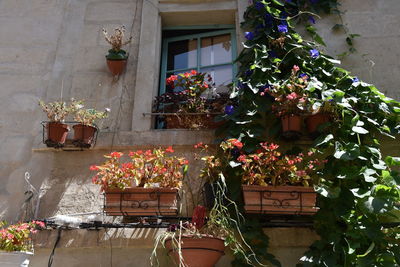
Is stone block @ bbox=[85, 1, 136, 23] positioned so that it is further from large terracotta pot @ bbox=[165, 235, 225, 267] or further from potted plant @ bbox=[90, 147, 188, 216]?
large terracotta pot @ bbox=[165, 235, 225, 267]

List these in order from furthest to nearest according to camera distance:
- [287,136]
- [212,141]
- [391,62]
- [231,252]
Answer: [391,62] → [212,141] → [287,136] → [231,252]

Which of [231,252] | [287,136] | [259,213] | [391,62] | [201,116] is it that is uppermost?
[391,62]

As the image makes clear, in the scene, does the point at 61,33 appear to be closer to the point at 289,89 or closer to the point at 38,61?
the point at 38,61

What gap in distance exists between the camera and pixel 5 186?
13.3 feet

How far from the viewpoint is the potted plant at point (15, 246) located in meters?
3.24

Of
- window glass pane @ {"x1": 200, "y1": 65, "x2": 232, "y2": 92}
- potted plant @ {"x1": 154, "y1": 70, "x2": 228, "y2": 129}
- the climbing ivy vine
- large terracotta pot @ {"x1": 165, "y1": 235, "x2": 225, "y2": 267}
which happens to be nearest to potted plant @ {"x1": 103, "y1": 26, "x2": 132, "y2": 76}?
potted plant @ {"x1": 154, "y1": 70, "x2": 228, "y2": 129}

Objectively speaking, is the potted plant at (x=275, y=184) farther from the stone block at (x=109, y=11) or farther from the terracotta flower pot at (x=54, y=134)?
the stone block at (x=109, y=11)

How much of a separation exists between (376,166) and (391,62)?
4.47ft

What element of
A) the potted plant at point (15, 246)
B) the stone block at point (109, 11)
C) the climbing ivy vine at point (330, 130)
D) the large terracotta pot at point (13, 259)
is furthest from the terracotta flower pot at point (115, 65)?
the large terracotta pot at point (13, 259)

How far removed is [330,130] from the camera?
12.1 ft

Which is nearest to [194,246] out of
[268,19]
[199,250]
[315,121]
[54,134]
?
[199,250]

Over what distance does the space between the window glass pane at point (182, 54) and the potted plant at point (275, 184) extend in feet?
5.36

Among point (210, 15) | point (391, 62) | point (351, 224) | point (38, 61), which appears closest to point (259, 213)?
point (351, 224)

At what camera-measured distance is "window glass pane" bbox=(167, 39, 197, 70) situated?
4.86m
